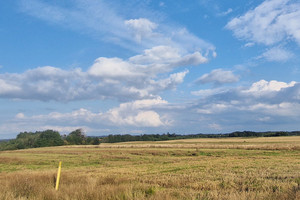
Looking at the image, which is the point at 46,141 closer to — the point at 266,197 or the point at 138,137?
the point at 138,137

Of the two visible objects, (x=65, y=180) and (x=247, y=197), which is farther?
(x=65, y=180)

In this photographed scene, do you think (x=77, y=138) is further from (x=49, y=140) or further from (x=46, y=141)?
(x=46, y=141)

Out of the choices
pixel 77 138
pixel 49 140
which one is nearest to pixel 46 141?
pixel 49 140

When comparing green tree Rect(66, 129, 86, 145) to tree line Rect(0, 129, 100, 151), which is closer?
tree line Rect(0, 129, 100, 151)

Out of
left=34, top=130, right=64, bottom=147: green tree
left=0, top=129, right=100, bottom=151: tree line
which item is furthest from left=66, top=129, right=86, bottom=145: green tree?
left=34, top=130, right=64, bottom=147: green tree

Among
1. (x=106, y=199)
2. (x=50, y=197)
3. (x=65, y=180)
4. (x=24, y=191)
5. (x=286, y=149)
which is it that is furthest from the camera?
(x=286, y=149)

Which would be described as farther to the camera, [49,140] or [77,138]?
[77,138]

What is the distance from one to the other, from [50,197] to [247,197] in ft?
21.5

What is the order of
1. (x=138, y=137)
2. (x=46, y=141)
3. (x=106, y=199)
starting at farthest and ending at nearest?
(x=138, y=137) < (x=46, y=141) < (x=106, y=199)

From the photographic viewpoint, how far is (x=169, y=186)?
44.8ft

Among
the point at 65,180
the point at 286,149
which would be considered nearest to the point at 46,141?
the point at 286,149

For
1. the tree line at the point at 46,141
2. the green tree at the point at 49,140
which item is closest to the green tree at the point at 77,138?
the tree line at the point at 46,141

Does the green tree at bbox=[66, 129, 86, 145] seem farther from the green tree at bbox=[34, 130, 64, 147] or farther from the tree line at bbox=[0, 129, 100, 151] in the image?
the green tree at bbox=[34, 130, 64, 147]

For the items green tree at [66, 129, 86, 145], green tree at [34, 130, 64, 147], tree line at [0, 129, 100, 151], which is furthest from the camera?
green tree at [66, 129, 86, 145]
